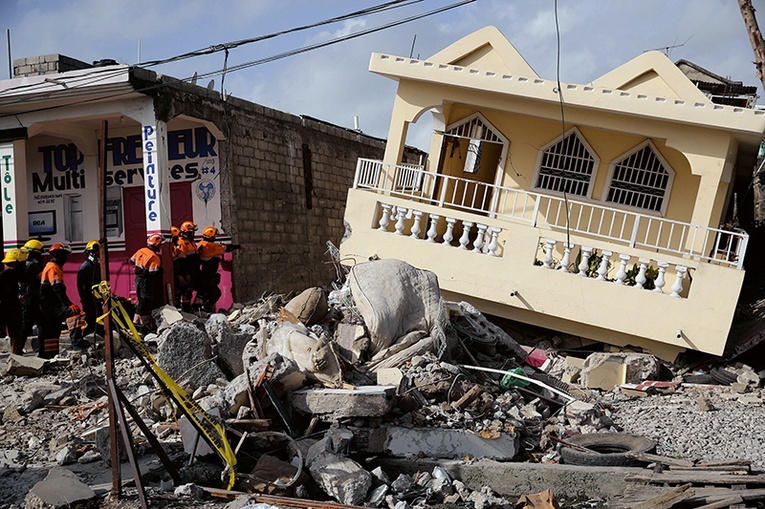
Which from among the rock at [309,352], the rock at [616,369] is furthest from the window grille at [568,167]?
the rock at [309,352]

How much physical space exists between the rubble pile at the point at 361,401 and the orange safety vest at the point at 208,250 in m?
1.64

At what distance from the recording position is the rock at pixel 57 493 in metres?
4.58

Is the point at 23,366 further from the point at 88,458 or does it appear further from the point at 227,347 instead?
the point at 88,458

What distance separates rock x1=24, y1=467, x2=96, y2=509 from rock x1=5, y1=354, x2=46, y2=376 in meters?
4.18

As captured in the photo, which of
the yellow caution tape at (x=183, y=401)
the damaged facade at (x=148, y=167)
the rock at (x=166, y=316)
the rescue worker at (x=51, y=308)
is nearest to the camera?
the yellow caution tape at (x=183, y=401)

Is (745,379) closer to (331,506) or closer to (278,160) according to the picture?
(331,506)

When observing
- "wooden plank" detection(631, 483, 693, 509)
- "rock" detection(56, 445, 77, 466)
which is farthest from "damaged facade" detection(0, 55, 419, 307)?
"wooden plank" detection(631, 483, 693, 509)

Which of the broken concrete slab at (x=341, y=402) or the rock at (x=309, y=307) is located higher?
the rock at (x=309, y=307)

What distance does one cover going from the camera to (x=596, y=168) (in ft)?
39.4

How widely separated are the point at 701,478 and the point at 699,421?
2563 millimetres

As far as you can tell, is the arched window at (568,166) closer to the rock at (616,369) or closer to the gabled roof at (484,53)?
the gabled roof at (484,53)

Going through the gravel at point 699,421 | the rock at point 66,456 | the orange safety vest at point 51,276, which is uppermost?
the orange safety vest at point 51,276

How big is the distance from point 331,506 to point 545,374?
15.3ft

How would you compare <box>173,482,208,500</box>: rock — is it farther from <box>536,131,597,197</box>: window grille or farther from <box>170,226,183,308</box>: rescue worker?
<box>536,131,597,197</box>: window grille
